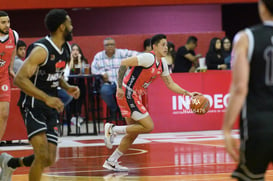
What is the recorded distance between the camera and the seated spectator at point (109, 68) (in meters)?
16.2

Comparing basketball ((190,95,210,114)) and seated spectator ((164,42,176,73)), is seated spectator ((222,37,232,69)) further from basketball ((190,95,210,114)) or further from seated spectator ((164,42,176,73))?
basketball ((190,95,210,114))

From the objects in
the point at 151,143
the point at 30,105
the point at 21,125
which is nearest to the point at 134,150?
the point at 151,143

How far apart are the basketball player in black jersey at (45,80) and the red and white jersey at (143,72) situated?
305cm

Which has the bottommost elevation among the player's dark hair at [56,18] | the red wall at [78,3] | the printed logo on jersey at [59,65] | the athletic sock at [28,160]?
the athletic sock at [28,160]

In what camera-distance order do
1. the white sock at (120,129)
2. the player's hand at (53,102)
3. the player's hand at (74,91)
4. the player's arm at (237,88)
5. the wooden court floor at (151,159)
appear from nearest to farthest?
the player's arm at (237,88)
the player's hand at (53,102)
the player's hand at (74,91)
the wooden court floor at (151,159)
the white sock at (120,129)

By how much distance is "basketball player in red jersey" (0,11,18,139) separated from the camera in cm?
1084

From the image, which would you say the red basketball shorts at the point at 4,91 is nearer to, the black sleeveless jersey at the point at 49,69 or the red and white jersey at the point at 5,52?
the red and white jersey at the point at 5,52

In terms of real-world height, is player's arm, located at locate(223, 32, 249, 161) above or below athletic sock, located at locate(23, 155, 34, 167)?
above

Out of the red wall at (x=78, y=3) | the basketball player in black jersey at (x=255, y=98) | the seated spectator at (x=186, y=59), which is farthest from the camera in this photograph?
the red wall at (x=78, y=3)

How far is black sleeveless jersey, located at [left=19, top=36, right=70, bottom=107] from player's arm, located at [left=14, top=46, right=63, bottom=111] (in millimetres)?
77

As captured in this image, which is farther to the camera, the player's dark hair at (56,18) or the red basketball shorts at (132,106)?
the red basketball shorts at (132,106)

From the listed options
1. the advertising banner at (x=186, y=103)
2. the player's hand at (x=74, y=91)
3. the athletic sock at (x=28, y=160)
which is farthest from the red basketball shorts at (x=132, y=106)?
the advertising banner at (x=186, y=103)

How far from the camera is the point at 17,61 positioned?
15.3 meters

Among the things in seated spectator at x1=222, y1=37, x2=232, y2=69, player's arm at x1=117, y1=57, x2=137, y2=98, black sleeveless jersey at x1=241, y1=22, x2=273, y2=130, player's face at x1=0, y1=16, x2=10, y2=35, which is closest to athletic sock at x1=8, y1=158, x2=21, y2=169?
player's arm at x1=117, y1=57, x2=137, y2=98
